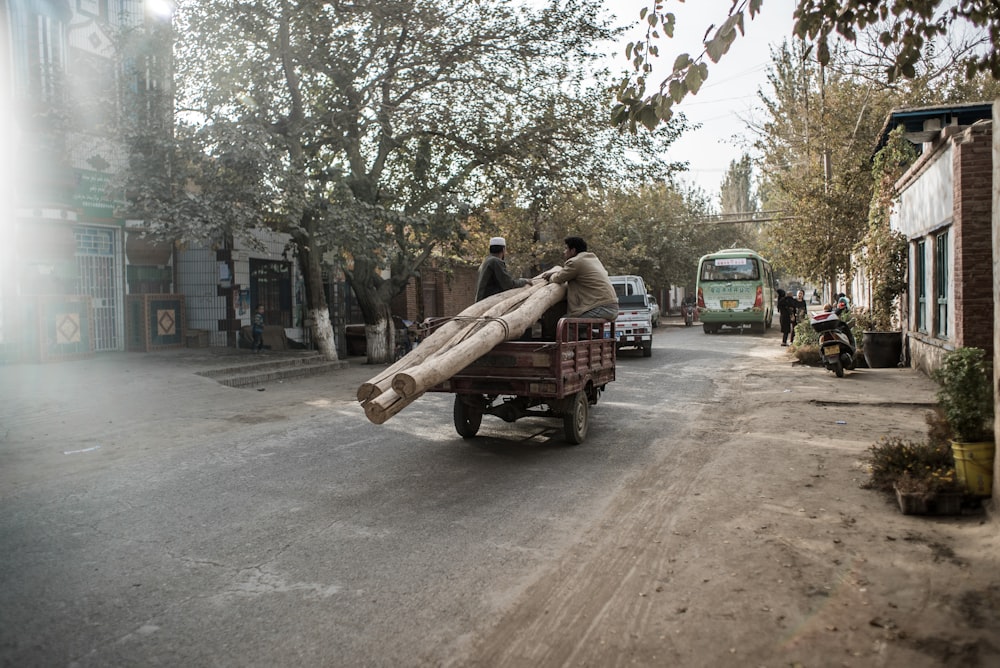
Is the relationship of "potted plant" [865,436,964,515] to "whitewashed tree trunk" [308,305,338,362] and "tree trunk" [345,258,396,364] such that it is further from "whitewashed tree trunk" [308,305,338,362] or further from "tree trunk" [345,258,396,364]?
"tree trunk" [345,258,396,364]

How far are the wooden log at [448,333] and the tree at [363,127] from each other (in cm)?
743

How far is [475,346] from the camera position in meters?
6.84

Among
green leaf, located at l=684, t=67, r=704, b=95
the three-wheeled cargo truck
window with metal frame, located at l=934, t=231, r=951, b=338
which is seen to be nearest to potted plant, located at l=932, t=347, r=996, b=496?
green leaf, located at l=684, t=67, r=704, b=95

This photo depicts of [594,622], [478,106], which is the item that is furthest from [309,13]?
[594,622]

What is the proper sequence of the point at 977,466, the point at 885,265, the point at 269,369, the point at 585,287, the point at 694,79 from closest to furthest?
the point at 694,79
the point at 977,466
the point at 585,287
the point at 269,369
the point at 885,265

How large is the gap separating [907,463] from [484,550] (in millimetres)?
3538

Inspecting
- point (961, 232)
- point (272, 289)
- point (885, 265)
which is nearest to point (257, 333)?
point (272, 289)

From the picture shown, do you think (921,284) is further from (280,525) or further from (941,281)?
(280,525)

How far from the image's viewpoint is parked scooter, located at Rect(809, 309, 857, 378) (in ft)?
45.2

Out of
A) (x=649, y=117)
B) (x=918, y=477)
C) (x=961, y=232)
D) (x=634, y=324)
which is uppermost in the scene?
(x=649, y=117)

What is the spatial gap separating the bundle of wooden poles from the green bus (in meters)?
21.5

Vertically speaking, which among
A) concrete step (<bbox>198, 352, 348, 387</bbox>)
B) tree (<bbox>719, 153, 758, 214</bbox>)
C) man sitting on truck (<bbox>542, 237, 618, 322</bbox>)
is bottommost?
concrete step (<bbox>198, 352, 348, 387</bbox>)

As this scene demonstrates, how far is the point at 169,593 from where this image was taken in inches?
166

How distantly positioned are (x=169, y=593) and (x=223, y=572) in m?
0.37
